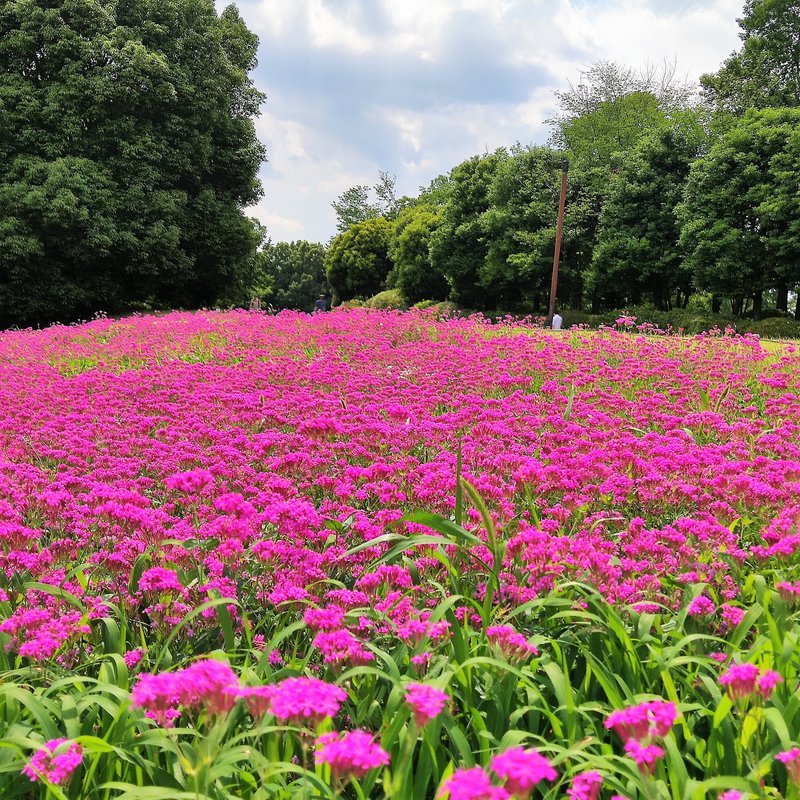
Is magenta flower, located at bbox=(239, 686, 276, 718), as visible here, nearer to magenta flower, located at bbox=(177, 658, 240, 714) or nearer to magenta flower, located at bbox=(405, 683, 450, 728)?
magenta flower, located at bbox=(177, 658, 240, 714)

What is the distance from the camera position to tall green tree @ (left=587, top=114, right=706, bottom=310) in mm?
32750

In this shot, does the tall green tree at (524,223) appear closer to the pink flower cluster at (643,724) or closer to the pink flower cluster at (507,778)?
the pink flower cluster at (643,724)

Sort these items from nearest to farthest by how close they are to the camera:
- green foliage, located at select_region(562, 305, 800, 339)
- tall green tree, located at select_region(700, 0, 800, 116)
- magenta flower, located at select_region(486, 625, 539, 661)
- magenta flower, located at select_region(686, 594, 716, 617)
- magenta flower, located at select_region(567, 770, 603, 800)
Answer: magenta flower, located at select_region(567, 770, 603, 800), magenta flower, located at select_region(486, 625, 539, 661), magenta flower, located at select_region(686, 594, 716, 617), green foliage, located at select_region(562, 305, 800, 339), tall green tree, located at select_region(700, 0, 800, 116)

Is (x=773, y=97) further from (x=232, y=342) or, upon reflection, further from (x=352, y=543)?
(x=352, y=543)

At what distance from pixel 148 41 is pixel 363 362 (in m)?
29.2

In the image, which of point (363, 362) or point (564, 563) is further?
point (363, 362)

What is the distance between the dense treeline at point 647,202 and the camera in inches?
1126

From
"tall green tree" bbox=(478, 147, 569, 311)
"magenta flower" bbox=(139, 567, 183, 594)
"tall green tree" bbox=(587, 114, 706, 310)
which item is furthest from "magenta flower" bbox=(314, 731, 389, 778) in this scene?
"tall green tree" bbox=(478, 147, 569, 311)

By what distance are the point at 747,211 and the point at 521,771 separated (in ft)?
108

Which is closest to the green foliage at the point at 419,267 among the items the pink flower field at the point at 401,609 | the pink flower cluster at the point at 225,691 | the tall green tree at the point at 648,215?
the tall green tree at the point at 648,215

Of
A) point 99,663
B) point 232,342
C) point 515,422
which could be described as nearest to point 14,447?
point 99,663

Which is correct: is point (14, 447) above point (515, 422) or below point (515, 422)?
below

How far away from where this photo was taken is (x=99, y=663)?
284 centimetres

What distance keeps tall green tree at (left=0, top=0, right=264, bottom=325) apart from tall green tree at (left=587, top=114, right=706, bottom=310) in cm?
1945
